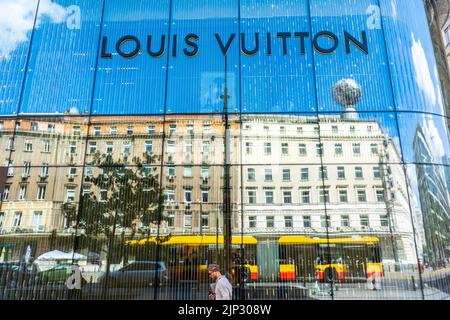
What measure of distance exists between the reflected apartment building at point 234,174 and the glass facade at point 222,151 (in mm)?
43

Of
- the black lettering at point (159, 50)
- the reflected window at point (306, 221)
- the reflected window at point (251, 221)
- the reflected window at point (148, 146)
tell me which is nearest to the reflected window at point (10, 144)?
the reflected window at point (148, 146)

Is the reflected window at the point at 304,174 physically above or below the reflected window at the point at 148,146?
below

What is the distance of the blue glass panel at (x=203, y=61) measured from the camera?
11.0 meters

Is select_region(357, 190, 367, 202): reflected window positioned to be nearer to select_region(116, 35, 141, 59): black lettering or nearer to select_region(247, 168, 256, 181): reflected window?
select_region(247, 168, 256, 181): reflected window

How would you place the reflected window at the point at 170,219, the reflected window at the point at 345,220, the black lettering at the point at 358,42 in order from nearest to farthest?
the reflected window at the point at 345,220, the reflected window at the point at 170,219, the black lettering at the point at 358,42

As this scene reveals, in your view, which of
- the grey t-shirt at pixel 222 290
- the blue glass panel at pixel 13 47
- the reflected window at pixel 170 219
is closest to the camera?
the grey t-shirt at pixel 222 290

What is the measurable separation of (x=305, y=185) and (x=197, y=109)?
3.96m

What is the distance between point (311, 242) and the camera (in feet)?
31.7

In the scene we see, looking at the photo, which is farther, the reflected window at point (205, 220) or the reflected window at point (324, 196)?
the reflected window at point (324, 196)

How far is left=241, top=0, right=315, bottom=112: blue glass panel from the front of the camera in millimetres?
10891

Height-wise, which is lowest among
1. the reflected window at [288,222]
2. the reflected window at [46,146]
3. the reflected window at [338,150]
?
the reflected window at [288,222]

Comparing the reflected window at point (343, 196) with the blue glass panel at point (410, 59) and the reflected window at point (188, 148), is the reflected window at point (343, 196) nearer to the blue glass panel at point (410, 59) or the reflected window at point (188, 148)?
the blue glass panel at point (410, 59)

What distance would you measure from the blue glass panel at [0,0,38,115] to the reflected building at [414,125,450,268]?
12399mm
